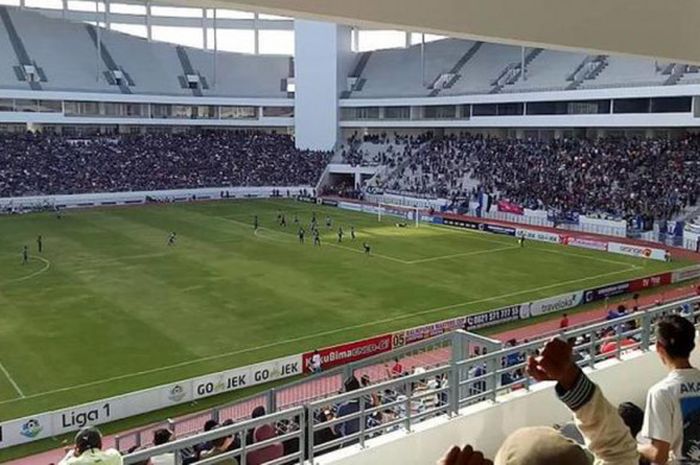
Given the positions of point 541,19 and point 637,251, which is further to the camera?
point 637,251

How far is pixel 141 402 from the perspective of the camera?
52.6 ft

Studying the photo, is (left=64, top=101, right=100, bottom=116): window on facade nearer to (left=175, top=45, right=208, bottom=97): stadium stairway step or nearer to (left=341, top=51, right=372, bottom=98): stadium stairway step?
(left=175, top=45, right=208, bottom=97): stadium stairway step

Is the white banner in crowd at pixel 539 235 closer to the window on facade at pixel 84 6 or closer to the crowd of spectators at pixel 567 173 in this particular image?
the crowd of spectators at pixel 567 173

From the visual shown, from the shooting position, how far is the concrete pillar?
69750 mm

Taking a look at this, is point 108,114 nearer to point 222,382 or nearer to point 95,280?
point 95,280

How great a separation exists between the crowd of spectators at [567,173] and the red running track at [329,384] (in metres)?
14.5

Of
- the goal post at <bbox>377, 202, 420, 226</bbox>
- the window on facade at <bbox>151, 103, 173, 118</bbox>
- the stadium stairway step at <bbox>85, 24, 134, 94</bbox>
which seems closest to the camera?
the goal post at <bbox>377, 202, 420, 226</bbox>

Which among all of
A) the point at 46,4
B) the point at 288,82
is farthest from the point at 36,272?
the point at 46,4

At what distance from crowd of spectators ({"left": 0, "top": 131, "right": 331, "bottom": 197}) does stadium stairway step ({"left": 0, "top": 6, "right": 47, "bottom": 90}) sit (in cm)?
466

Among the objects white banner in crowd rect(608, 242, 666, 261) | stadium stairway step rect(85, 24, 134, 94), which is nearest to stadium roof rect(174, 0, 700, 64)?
white banner in crowd rect(608, 242, 666, 261)

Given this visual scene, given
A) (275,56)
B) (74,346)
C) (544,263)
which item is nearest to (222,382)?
(74,346)

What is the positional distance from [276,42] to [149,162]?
2595 cm

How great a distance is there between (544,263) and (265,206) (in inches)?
1030

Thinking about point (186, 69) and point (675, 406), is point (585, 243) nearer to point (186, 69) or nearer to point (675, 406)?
point (675, 406)
